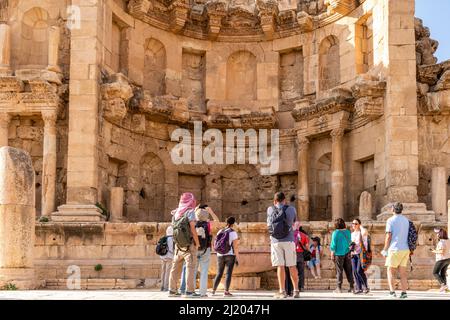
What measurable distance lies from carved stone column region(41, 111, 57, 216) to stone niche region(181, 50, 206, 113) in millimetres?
6757

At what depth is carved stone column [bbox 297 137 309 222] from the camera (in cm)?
2555

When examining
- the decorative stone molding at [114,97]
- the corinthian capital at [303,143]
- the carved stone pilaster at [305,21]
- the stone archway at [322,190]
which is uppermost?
the carved stone pilaster at [305,21]

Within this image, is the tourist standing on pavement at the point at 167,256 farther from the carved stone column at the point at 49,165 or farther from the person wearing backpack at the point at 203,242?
the carved stone column at the point at 49,165

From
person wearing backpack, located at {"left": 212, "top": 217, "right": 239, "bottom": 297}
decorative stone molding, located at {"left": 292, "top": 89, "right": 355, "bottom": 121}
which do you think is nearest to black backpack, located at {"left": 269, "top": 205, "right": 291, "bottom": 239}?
person wearing backpack, located at {"left": 212, "top": 217, "right": 239, "bottom": 297}

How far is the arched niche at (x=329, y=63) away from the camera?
26.3 meters

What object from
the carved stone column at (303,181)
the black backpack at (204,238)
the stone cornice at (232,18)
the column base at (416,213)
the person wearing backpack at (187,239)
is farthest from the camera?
the stone cornice at (232,18)

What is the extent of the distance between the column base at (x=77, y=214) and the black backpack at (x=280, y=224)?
31.6 ft

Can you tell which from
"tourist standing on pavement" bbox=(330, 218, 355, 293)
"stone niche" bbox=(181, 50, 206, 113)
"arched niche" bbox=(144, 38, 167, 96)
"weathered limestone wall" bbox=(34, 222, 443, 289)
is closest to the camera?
"tourist standing on pavement" bbox=(330, 218, 355, 293)

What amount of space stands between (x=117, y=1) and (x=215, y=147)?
6.40 m

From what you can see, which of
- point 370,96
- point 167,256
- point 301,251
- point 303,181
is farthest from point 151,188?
point 301,251

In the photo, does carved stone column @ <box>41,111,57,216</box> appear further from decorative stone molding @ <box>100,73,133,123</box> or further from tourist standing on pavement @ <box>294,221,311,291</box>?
tourist standing on pavement @ <box>294,221,311,291</box>

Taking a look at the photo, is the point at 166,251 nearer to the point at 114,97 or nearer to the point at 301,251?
the point at 301,251

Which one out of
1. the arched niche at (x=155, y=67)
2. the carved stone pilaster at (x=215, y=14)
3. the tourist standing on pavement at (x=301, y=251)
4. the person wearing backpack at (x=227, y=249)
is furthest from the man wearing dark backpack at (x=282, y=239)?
the carved stone pilaster at (x=215, y=14)

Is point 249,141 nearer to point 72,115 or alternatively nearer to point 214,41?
point 214,41
